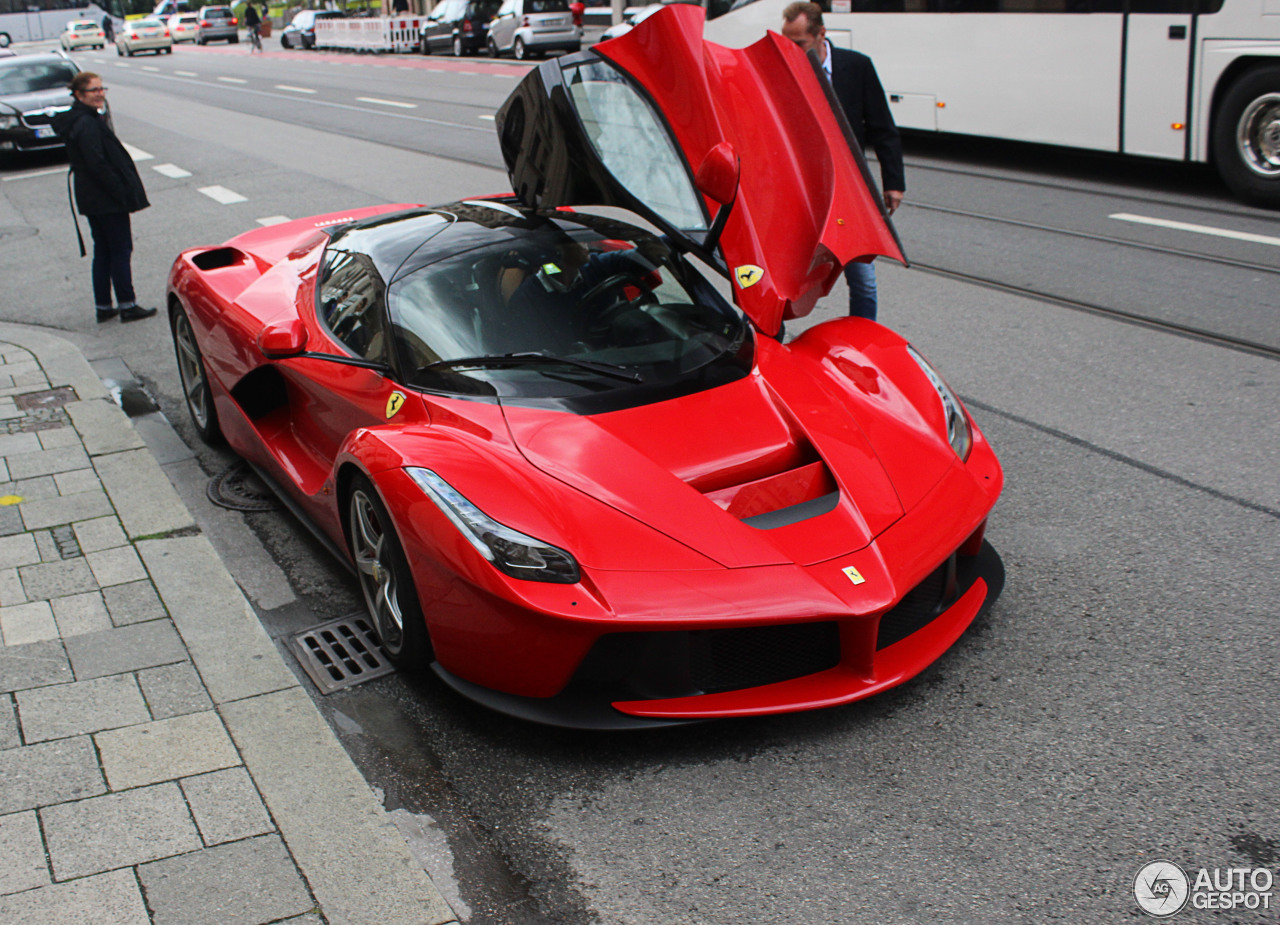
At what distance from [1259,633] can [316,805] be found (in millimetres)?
2826

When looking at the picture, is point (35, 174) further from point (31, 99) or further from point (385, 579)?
point (385, 579)

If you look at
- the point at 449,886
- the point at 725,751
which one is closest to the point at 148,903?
the point at 449,886

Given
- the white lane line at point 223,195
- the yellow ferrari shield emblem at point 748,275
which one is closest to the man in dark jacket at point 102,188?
the white lane line at point 223,195

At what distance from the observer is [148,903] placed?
2.72 m

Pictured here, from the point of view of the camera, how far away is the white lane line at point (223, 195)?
12.8 meters

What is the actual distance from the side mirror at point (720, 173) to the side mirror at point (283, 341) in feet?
4.98

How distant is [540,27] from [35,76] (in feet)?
50.4

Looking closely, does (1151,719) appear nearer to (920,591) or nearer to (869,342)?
(920,591)

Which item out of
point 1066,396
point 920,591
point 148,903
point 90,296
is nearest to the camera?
point 148,903

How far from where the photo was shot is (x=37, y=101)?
17062 millimetres

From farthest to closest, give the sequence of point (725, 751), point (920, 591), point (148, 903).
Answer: point (920, 591) → point (725, 751) → point (148, 903)

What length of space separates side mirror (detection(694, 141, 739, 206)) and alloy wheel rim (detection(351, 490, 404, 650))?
1.49 meters

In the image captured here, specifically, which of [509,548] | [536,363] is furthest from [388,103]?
[509,548]

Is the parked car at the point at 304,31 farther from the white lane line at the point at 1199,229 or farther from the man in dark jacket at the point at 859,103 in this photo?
the man in dark jacket at the point at 859,103
